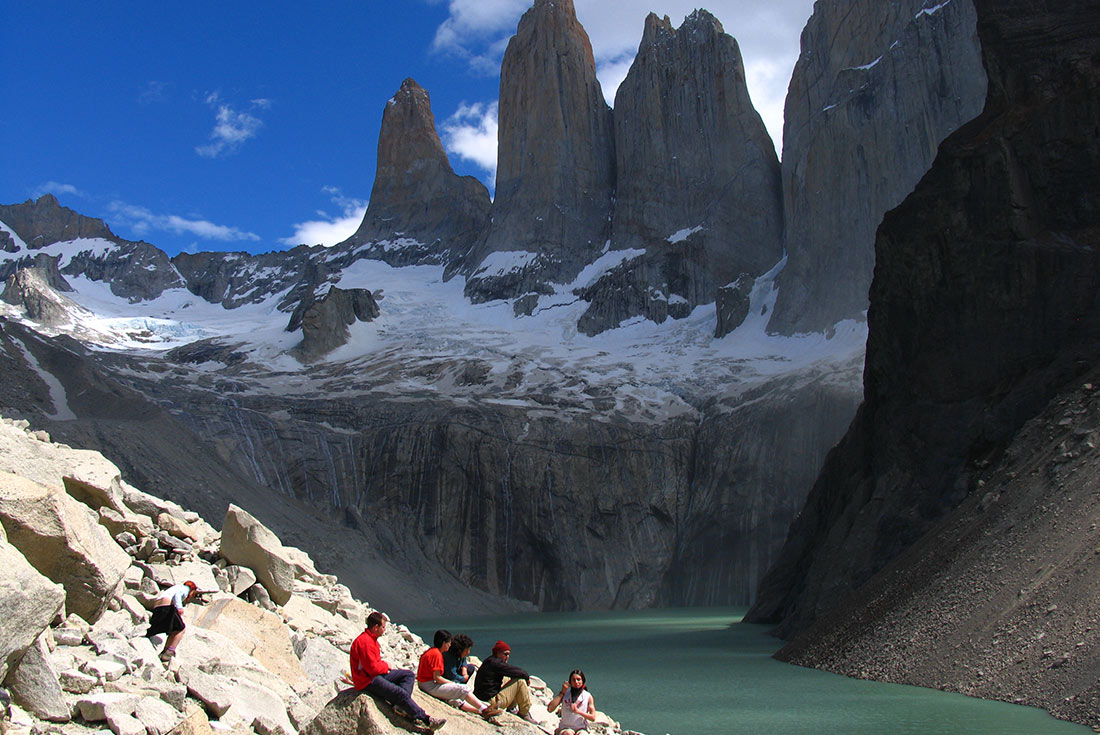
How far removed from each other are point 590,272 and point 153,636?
315 feet

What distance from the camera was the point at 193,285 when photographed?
136875 millimetres

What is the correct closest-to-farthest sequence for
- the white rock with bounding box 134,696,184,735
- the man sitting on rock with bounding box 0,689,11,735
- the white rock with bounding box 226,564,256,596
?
the man sitting on rock with bounding box 0,689,11,735, the white rock with bounding box 134,696,184,735, the white rock with bounding box 226,564,256,596

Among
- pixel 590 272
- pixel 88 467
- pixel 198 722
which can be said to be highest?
pixel 590 272

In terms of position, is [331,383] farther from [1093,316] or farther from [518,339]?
[1093,316]

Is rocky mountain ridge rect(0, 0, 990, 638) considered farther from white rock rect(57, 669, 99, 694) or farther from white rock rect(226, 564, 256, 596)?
white rock rect(57, 669, 99, 694)

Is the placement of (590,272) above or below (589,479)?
above

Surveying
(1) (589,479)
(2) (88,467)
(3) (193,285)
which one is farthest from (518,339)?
(2) (88,467)

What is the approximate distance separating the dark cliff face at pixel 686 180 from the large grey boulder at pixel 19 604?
287 feet

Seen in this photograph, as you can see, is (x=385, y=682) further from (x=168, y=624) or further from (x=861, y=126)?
(x=861, y=126)

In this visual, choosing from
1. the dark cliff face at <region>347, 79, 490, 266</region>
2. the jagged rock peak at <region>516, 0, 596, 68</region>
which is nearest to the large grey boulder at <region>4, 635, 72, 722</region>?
the jagged rock peak at <region>516, 0, 596, 68</region>

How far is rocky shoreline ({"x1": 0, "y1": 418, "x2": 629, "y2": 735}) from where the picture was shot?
800cm

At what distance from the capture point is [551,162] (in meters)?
110

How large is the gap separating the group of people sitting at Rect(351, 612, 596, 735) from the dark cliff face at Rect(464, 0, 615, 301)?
96.4 m

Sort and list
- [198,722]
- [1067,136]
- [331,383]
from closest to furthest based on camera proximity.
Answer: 1. [198,722]
2. [1067,136]
3. [331,383]
